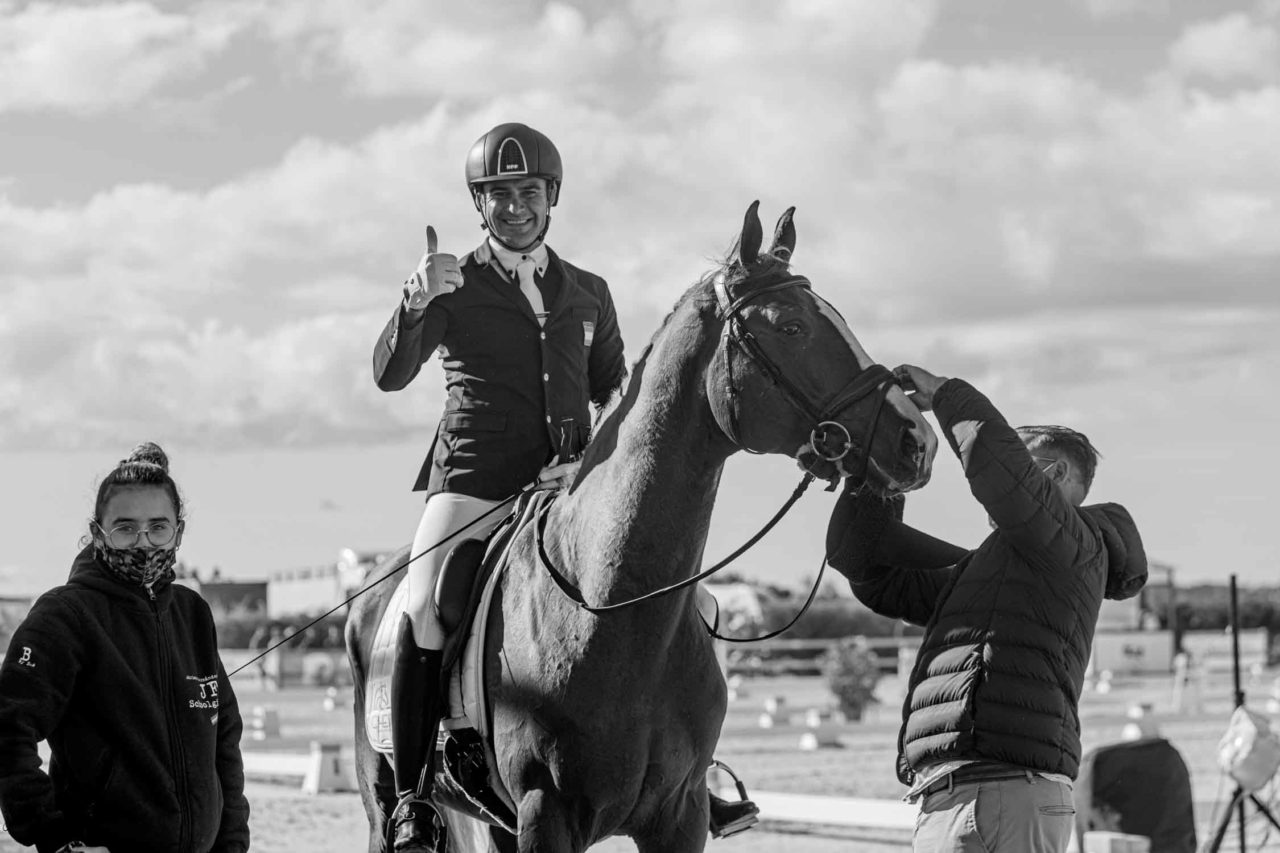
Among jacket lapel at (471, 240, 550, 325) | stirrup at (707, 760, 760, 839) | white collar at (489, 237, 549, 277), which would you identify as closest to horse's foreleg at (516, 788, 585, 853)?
stirrup at (707, 760, 760, 839)

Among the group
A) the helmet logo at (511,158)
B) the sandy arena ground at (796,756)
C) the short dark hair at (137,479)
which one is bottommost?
the sandy arena ground at (796,756)

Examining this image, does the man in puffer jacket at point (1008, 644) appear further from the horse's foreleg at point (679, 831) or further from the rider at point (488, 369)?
the rider at point (488, 369)

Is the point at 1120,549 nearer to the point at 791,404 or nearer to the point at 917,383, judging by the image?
the point at 917,383

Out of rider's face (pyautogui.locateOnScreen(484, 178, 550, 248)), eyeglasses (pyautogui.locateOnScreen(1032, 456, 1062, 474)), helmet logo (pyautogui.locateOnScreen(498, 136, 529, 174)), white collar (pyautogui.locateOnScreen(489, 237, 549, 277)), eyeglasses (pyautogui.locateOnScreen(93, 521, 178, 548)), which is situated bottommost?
eyeglasses (pyautogui.locateOnScreen(93, 521, 178, 548))

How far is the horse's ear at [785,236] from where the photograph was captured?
4762 mm

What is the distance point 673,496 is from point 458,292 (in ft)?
4.18

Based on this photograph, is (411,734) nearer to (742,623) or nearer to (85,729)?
(85,729)

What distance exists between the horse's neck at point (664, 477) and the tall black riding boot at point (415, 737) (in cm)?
74

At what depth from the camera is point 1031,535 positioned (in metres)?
4.17

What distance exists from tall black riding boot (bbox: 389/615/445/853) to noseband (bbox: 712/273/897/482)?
1.37 m

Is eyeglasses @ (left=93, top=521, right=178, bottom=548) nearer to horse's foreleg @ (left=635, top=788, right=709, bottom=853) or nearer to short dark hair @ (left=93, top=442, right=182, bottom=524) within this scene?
short dark hair @ (left=93, top=442, right=182, bottom=524)

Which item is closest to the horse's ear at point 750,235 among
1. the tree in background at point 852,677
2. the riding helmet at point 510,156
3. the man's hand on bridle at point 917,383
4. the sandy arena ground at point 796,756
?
the man's hand on bridle at point 917,383

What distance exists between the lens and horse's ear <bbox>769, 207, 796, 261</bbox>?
4762mm

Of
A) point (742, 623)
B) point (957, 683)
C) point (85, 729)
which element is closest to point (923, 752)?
point (957, 683)
